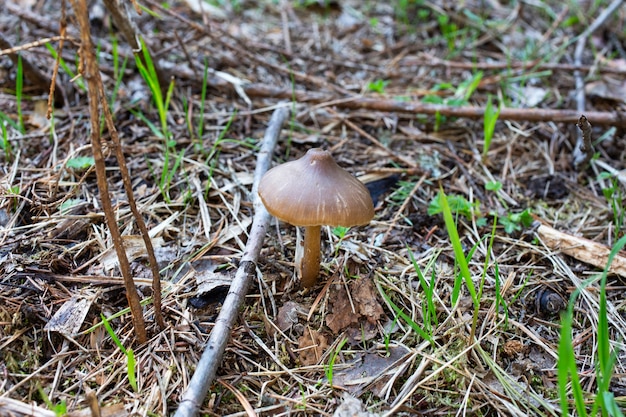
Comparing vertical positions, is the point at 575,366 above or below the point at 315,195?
below

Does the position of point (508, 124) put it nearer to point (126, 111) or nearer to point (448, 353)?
point (448, 353)

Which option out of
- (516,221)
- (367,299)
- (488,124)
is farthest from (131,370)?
(488,124)

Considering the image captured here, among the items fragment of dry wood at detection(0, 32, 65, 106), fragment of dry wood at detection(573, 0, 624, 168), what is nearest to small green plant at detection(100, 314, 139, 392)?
fragment of dry wood at detection(0, 32, 65, 106)

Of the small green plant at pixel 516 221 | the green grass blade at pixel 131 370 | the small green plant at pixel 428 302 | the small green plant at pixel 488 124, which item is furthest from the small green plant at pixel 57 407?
the small green plant at pixel 488 124

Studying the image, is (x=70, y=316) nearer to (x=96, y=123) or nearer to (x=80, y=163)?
(x=96, y=123)

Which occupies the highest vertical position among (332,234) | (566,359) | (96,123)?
(96,123)
